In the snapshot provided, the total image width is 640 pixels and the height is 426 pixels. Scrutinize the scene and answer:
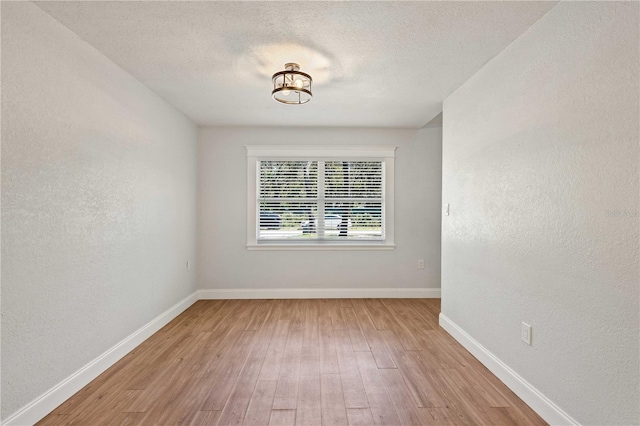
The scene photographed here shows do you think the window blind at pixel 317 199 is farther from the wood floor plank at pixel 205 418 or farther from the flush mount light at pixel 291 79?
the wood floor plank at pixel 205 418

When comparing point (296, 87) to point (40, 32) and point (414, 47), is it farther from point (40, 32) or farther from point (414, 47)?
point (40, 32)

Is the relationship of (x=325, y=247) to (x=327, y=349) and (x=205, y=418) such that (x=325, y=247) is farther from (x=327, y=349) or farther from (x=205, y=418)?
(x=205, y=418)

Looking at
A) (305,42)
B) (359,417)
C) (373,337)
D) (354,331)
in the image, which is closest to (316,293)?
(354,331)

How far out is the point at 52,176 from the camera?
2012mm

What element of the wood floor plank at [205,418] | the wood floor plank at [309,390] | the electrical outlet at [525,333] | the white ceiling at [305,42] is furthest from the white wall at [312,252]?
the wood floor plank at [205,418]

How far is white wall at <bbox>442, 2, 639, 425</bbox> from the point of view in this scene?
4.87 feet

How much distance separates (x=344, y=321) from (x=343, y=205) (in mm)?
1732

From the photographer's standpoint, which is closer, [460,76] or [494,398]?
[494,398]

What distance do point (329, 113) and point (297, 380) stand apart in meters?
2.95

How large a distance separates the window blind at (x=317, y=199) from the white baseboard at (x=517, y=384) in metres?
2.10

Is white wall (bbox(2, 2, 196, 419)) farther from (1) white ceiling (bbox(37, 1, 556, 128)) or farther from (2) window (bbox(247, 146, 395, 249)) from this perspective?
(2) window (bbox(247, 146, 395, 249))

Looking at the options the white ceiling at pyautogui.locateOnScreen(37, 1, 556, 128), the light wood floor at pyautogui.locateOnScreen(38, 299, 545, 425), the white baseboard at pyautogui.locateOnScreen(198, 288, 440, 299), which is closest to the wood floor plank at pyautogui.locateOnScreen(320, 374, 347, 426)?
the light wood floor at pyautogui.locateOnScreen(38, 299, 545, 425)

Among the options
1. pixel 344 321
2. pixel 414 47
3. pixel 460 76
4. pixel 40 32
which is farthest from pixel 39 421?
pixel 460 76

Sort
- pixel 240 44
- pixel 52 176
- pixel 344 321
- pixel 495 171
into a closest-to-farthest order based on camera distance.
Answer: pixel 52 176 < pixel 240 44 < pixel 495 171 < pixel 344 321
